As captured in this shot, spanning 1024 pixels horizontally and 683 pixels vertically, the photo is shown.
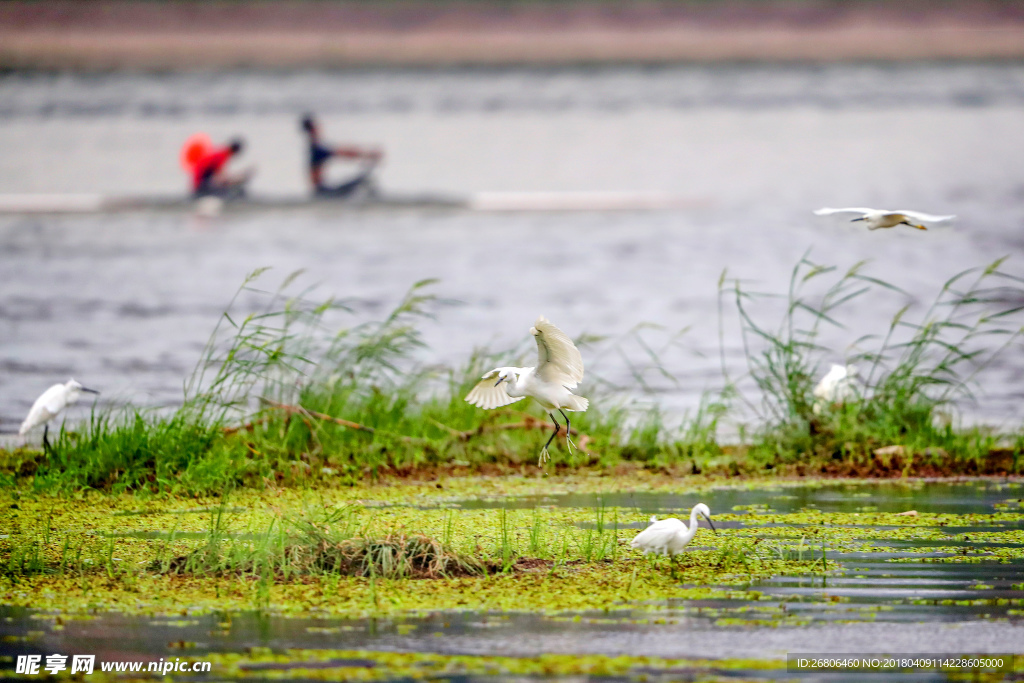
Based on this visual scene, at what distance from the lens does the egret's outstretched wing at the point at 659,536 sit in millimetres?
6668

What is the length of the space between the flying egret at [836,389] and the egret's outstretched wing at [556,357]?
3795 mm

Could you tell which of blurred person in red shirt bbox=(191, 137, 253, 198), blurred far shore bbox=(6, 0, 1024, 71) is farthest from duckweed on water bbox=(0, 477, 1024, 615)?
blurred far shore bbox=(6, 0, 1024, 71)

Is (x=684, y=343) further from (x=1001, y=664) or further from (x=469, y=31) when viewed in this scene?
(x=469, y=31)

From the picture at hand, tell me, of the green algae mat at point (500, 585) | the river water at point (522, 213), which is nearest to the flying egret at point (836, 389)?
the green algae mat at point (500, 585)

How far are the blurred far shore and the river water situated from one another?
5.66ft

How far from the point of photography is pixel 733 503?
878 cm

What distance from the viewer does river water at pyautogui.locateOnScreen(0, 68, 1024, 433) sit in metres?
18.9

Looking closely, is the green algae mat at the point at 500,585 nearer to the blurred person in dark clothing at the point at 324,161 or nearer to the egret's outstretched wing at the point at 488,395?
the egret's outstretched wing at the point at 488,395

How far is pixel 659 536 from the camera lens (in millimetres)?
6680

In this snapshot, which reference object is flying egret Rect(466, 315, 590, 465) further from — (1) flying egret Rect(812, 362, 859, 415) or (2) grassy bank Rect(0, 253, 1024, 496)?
(1) flying egret Rect(812, 362, 859, 415)

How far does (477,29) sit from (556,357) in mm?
48425

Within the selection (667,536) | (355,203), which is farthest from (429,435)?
(355,203)

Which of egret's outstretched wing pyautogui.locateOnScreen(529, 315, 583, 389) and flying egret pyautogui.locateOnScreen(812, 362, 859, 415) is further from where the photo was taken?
flying egret pyautogui.locateOnScreen(812, 362, 859, 415)

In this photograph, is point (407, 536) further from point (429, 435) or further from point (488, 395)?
point (429, 435)
